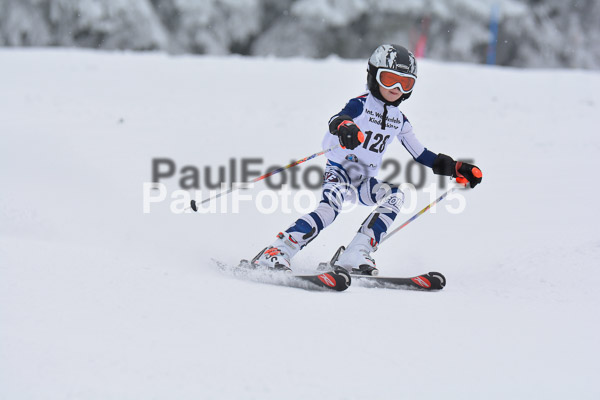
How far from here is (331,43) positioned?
18547mm

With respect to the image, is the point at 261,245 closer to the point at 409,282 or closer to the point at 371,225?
the point at 371,225

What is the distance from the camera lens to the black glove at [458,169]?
4316 millimetres

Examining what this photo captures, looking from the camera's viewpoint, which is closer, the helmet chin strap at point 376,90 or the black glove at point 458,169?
the helmet chin strap at point 376,90

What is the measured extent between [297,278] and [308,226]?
1.90ft

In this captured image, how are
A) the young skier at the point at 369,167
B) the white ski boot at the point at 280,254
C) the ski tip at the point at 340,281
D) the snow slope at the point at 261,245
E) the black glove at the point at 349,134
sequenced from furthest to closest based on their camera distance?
the young skier at the point at 369,167 < the white ski boot at the point at 280,254 < the black glove at the point at 349,134 < the ski tip at the point at 340,281 < the snow slope at the point at 261,245

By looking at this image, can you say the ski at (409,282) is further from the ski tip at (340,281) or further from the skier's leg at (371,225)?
the ski tip at (340,281)

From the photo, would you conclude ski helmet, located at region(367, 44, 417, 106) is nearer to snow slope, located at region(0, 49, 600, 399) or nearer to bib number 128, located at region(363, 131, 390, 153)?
bib number 128, located at region(363, 131, 390, 153)

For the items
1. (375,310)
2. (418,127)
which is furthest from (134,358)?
Answer: (418,127)

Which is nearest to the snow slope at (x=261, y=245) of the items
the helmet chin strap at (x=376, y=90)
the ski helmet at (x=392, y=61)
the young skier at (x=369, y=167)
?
the young skier at (x=369, y=167)

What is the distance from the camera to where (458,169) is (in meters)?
4.41

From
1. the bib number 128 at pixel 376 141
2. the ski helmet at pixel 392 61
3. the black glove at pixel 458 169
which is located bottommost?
the black glove at pixel 458 169

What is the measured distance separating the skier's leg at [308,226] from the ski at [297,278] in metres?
0.14

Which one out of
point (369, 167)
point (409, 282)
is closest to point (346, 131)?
point (369, 167)

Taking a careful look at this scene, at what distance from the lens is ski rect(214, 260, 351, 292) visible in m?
3.54
